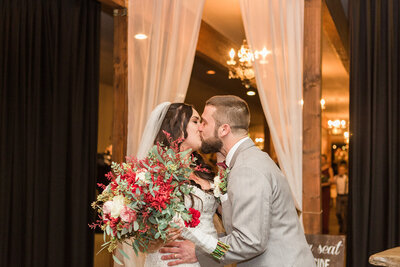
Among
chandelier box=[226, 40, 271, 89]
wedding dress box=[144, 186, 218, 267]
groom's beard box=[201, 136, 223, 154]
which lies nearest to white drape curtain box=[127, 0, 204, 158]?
wedding dress box=[144, 186, 218, 267]

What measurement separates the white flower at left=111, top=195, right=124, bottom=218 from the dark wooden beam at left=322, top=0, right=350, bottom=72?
2.85 metres

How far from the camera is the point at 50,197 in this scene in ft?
12.9

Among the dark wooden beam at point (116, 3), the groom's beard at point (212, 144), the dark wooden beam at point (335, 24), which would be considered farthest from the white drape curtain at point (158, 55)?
the groom's beard at point (212, 144)

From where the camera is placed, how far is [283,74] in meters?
3.47

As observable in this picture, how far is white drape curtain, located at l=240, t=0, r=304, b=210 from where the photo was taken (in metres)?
3.40

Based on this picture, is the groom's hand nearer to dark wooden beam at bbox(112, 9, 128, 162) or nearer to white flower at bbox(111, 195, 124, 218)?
white flower at bbox(111, 195, 124, 218)

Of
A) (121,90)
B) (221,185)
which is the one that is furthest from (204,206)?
(121,90)

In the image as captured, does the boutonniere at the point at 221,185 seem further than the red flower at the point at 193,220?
Yes

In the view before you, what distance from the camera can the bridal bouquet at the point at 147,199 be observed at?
2096 mm

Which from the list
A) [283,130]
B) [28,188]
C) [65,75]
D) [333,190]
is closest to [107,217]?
[283,130]

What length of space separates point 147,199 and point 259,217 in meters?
0.51

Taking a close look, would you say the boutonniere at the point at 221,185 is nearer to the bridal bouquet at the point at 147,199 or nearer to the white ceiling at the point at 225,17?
the bridal bouquet at the point at 147,199

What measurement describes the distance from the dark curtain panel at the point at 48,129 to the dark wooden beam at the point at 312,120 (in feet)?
6.38

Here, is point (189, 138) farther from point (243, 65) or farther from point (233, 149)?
point (243, 65)
